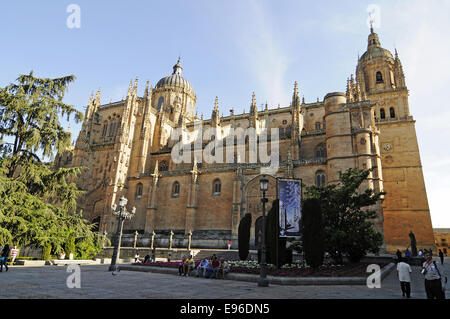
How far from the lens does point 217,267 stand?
43.9ft

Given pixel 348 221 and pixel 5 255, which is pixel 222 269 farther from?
pixel 5 255

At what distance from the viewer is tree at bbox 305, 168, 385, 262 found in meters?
16.4

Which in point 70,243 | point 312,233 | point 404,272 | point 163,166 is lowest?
point 404,272

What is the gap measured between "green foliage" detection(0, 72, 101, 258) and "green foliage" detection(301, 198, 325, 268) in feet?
53.4

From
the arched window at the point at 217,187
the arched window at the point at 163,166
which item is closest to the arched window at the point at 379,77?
the arched window at the point at 217,187

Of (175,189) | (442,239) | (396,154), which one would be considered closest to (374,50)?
(396,154)

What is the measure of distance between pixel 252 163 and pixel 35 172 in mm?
21808

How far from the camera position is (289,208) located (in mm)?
13438

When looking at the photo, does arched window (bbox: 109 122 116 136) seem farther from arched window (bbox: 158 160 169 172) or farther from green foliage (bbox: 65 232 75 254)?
green foliage (bbox: 65 232 75 254)

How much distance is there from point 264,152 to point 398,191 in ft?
55.3

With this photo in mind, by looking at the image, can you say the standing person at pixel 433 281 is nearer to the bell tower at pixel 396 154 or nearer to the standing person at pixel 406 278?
the standing person at pixel 406 278

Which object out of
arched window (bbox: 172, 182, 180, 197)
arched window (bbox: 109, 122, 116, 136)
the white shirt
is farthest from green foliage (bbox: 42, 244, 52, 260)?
arched window (bbox: 109, 122, 116, 136)
